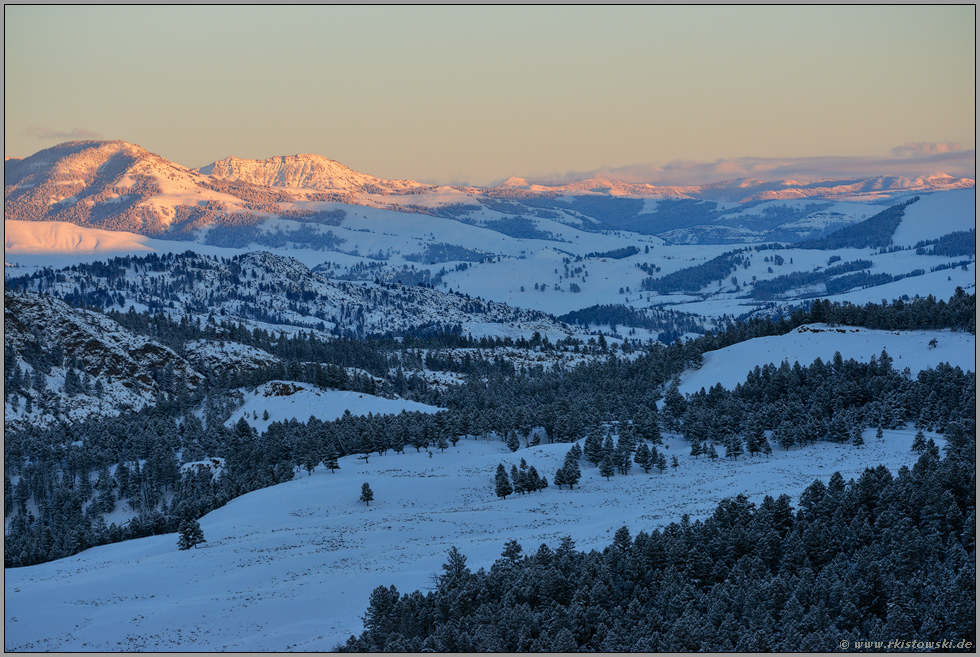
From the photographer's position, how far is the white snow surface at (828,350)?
158 meters

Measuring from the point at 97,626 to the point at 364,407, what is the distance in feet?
394

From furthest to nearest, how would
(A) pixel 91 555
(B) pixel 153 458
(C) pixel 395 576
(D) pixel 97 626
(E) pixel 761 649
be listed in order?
(B) pixel 153 458 → (A) pixel 91 555 → (C) pixel 395 576 → (D) pixel 97 626 → (E) pixel 761 649

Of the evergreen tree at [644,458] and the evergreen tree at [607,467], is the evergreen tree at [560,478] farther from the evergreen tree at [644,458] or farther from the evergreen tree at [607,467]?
the evergreen tree at [644,458]

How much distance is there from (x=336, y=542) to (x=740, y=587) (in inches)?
1703

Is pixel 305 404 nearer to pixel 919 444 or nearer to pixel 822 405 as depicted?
pixel 822 405

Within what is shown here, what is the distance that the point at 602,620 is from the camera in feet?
191

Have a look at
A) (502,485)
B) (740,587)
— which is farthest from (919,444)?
(740,587)

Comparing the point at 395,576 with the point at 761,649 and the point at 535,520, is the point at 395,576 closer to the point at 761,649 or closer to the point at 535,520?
the point at 535,520

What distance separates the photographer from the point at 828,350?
174250 mm

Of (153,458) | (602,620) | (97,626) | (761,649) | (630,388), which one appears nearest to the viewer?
(761,649)

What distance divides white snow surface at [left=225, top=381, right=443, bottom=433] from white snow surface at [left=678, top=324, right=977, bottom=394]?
5735 centimetres

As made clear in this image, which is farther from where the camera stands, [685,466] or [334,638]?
[685,466]

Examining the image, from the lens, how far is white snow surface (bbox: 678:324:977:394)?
158m

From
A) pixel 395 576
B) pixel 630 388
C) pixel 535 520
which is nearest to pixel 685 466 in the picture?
pixel 535 520
